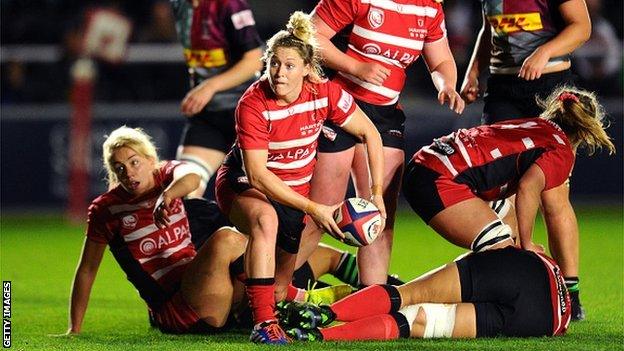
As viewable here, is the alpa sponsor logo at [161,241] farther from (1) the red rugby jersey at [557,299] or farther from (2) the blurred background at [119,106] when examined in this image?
(2) the blurred background at [119,106]

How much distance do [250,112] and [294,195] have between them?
43cm

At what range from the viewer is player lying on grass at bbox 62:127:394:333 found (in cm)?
648

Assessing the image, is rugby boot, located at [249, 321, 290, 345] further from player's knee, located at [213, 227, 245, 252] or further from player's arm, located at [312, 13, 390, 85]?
player's arm, located at [312, 13, 390, 85]

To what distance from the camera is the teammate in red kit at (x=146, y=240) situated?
650cm

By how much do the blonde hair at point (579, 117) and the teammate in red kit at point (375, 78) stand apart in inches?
21.1

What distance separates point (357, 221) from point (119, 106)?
26.0 ft

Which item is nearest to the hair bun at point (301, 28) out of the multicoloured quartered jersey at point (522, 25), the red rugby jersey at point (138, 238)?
the red rugby jersey at point (138, 238)

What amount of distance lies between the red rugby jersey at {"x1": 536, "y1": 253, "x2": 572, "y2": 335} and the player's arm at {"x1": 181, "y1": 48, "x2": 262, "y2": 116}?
8.79 feet

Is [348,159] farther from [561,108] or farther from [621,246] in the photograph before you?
[621,246]

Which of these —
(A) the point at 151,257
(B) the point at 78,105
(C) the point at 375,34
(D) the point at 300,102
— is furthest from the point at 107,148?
(B) the point at 78,105

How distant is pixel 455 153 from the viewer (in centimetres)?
687

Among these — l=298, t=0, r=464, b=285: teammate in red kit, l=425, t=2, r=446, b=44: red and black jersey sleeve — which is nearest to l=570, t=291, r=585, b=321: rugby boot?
l=298, t=0, r=464, b=285: teammate in red kit

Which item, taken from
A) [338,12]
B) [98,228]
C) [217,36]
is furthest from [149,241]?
[217,36]

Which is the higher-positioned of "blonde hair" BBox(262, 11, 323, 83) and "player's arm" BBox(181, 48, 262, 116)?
"blonde hair" BBox(262, 11, 323, 83)
